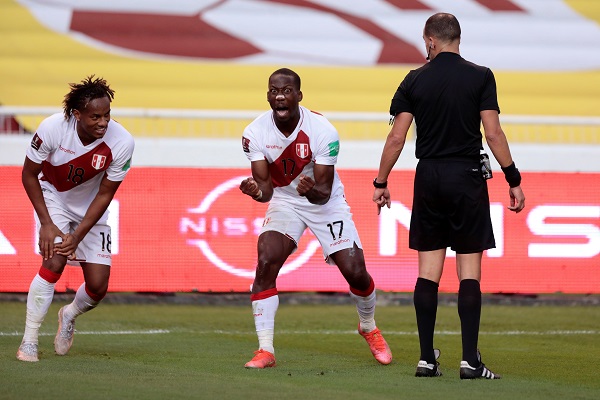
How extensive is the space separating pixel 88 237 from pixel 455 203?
2.85 metres

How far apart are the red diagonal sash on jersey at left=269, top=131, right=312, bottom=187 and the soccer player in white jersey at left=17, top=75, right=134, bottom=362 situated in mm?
1085

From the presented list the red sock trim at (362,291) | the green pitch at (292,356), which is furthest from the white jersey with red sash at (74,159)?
the red sock trim at (362,291)

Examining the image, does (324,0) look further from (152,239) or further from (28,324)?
(28,324)

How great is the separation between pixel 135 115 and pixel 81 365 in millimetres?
6196

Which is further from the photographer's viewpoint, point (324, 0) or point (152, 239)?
point (324, 0)

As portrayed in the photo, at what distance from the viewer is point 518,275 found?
40.7 feet

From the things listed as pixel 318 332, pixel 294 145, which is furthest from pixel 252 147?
pixel 318 332

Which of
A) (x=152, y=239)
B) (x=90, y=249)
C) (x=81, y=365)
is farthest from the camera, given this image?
(x=152, y=239)

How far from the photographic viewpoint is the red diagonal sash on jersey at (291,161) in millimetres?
8062

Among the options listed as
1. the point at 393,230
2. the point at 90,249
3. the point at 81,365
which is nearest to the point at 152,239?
the point at 393,230

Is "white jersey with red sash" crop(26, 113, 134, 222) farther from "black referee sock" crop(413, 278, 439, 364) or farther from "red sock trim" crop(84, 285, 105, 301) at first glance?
"black referee sock" crop(413, 278, 439, 364)

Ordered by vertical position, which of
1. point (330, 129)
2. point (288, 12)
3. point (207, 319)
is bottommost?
point (207, 319)

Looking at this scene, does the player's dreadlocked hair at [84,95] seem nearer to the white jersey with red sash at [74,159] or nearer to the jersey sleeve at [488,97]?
the white jersey with red sash at [74,159]

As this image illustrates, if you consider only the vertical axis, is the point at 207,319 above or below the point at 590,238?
below
